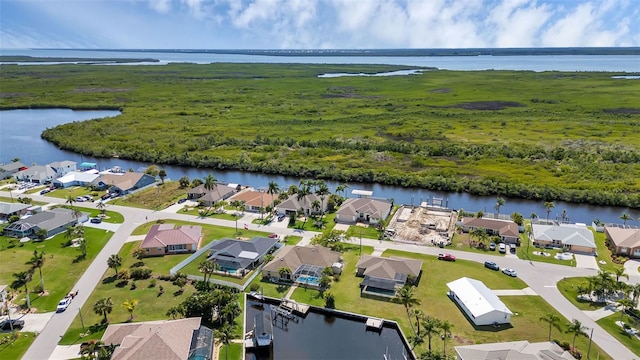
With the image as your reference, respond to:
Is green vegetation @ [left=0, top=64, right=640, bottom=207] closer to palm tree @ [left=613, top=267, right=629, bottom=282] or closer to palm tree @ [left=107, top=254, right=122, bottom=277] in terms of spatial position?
palm tree @ [left=613, top=267, right=629, bottom=282]

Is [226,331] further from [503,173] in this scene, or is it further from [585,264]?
[503,173]

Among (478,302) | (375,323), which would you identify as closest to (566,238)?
(478,302)

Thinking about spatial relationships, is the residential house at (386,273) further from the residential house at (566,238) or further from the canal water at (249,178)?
the canal water at (249,178)

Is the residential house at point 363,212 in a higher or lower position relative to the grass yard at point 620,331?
higher

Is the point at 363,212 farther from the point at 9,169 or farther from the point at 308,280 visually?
the point at 9,169

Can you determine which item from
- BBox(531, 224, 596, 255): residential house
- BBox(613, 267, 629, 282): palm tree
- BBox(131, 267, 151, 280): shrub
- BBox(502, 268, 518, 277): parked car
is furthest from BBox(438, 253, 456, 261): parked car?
BBox(131, 267, 151, 280): shrub

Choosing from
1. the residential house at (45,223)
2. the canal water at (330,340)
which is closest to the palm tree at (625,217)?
the canal water at (330,340)
